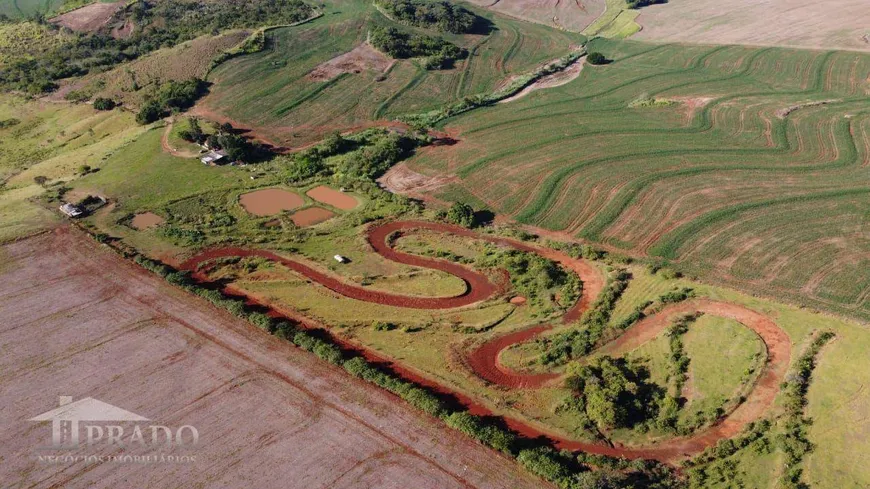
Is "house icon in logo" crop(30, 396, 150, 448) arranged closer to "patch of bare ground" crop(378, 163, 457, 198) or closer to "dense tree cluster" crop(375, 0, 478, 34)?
"patch of bare ground" crop(378, 163, 457, 198)

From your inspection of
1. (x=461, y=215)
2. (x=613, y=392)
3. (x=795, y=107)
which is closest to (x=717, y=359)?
(x=613, y=392)

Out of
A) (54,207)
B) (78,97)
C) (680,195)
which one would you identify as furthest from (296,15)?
(680,195)

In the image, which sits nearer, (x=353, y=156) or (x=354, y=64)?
(x=353, y=156)

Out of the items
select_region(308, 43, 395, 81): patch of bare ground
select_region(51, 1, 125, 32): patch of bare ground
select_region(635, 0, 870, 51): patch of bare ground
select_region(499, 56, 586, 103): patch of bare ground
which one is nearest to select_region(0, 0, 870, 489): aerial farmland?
select_region(308, 43, 395, 81): patch of bare ground

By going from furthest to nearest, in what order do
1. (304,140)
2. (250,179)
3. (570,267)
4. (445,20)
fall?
(445,20)
(304,140)
(250,179)
(570,267)

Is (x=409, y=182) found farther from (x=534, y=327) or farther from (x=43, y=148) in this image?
(x=43, y=148)

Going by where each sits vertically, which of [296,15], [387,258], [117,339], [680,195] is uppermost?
[296,15]

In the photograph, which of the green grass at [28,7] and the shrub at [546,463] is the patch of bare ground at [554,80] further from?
the green grass at [28,7]

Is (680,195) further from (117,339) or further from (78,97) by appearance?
(78,97)
